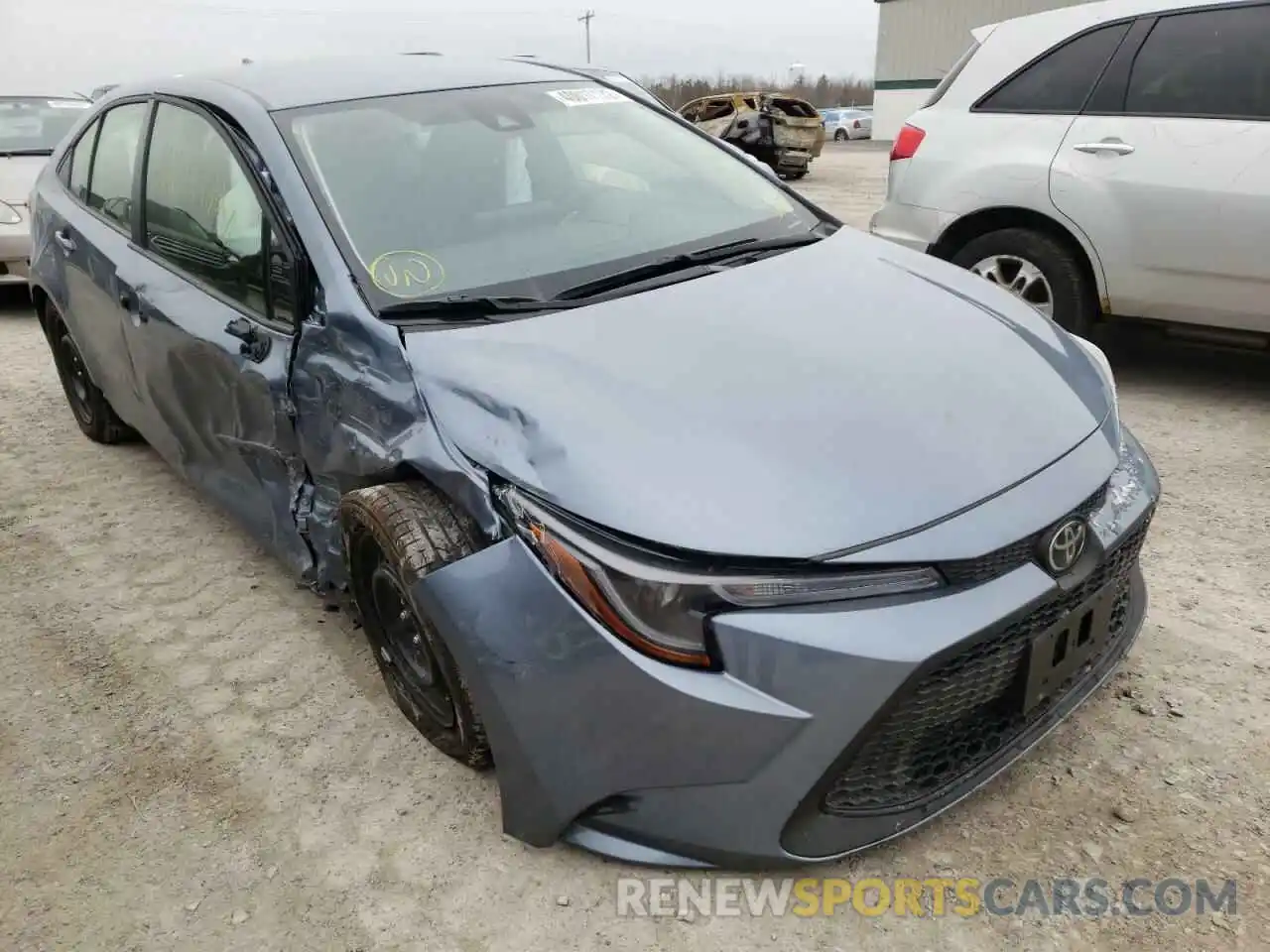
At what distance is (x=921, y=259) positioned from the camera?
2791 millimetres

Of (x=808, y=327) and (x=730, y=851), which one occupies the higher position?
(x=808, y=327)

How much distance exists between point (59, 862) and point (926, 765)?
181cm

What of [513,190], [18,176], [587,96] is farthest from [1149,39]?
[18,176]

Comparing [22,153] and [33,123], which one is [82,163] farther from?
[33,123]

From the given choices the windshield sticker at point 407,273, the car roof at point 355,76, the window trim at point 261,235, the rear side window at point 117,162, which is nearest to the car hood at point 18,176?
the rear side window at point 117,162

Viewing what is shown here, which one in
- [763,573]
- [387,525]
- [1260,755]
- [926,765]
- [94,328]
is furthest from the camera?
[94,328]

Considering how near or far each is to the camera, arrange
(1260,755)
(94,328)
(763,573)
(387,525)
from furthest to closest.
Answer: (94,328)
(1260,755)
(387,525)
(763,573)

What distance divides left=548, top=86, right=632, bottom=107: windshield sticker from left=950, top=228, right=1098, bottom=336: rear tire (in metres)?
2.07

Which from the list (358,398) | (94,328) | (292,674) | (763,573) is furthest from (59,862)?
(94,328)

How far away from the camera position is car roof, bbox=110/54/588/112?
2.80 meters

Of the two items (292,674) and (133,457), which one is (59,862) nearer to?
(292,674)

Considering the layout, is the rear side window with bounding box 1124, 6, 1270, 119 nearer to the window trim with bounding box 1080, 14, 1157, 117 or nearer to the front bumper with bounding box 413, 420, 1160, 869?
the window trim with bounding box 1080, 14, 1157, 117

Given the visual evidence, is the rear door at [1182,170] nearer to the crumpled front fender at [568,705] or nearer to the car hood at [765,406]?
the car hood at [765,406]

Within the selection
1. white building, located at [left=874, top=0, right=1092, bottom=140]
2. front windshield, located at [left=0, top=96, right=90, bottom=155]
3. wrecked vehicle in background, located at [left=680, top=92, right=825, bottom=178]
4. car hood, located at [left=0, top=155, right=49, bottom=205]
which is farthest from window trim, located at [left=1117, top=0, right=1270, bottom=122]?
white building, located at [left=874, top=0, right=1092, bottom=140]
